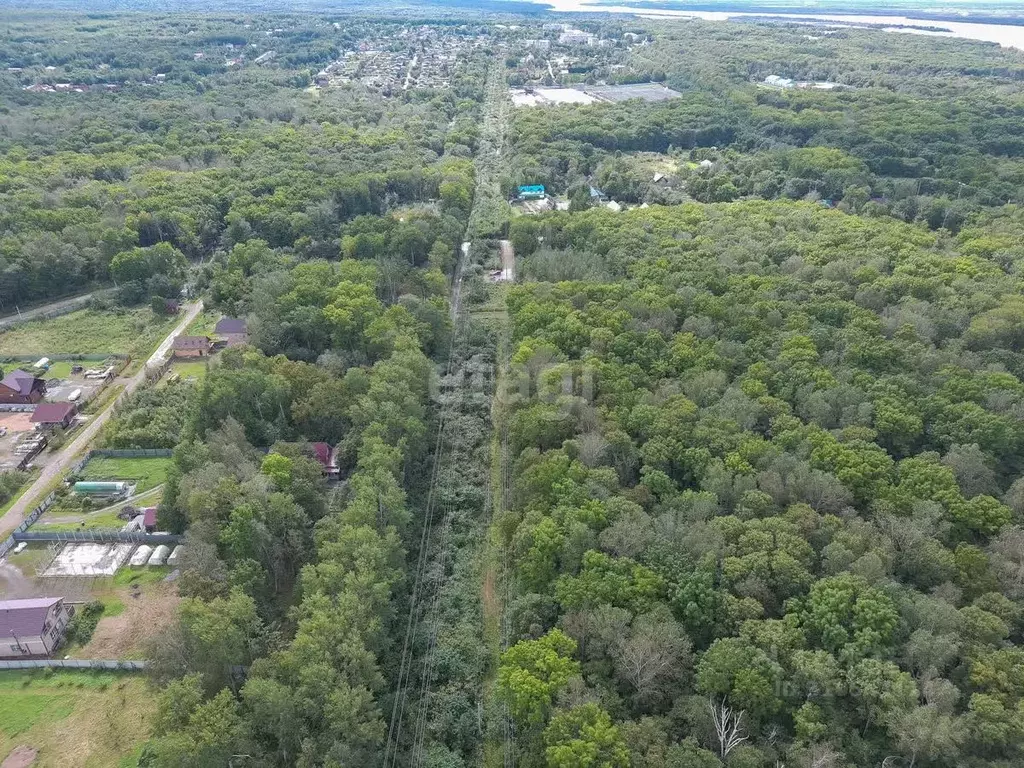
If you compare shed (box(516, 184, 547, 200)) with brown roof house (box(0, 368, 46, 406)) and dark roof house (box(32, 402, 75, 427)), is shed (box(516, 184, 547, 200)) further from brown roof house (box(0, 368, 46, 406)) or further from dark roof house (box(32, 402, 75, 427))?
brown roof house (box(0, 368, 46, 406))

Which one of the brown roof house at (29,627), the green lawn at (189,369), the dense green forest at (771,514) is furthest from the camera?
the green lawn at (189,369)

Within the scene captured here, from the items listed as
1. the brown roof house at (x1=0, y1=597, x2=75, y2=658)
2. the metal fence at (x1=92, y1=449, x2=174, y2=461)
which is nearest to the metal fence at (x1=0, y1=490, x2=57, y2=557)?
the metal fence at (x1=92, y1=449, x2=174, y2=461)

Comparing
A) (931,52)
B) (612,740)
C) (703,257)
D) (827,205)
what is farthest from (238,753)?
(931,52)

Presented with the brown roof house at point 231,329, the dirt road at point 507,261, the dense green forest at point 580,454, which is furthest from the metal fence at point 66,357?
the dirt road at point 507,261

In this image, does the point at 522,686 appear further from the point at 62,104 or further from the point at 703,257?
the point at 62,104

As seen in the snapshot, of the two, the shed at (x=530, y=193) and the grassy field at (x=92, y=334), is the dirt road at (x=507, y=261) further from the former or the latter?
the grassy field at (x=92, y=334)

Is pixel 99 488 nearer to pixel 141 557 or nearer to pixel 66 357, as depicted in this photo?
pixel 141 557
